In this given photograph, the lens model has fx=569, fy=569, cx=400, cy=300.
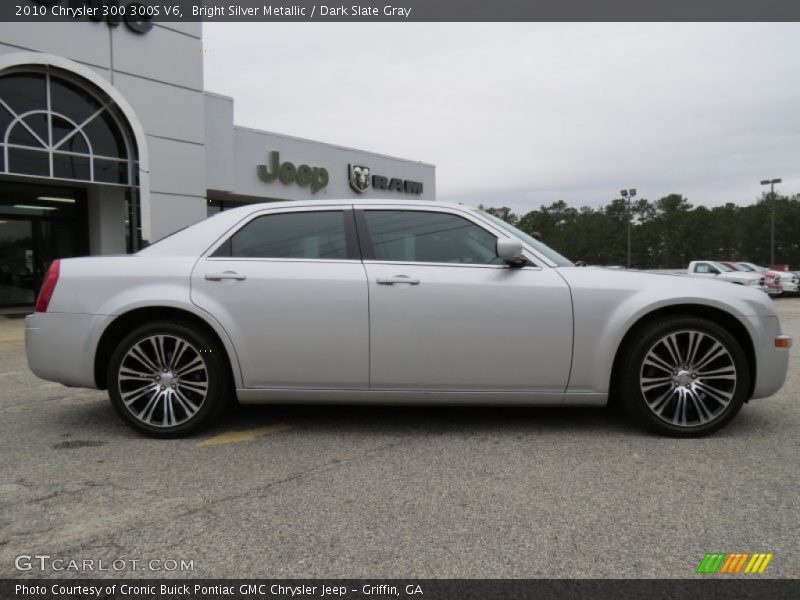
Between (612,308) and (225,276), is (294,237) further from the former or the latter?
(612,308)

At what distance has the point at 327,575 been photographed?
2.07 meters

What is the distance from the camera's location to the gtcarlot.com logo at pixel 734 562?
82.7 inches

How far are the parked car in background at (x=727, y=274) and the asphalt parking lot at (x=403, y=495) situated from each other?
22.0 metres

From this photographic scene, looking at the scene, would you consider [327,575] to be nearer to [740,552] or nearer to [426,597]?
[426,597]

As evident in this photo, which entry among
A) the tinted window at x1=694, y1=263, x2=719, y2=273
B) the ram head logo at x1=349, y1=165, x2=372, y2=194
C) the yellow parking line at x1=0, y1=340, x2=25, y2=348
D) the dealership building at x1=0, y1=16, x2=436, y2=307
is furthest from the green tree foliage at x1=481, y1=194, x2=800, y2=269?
the yellow parking line at x1=0, y1=340, x2=25, y2=348

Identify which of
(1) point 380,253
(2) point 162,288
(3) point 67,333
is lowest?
(3) point 67,333

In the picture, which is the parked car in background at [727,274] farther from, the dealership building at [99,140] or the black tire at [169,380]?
the black tire at [169,380]

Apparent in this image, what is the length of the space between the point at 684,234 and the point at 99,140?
72.0m

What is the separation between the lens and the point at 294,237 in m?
3.87

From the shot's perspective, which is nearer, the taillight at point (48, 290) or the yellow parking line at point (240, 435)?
the yellow parking line at point (240, 435)

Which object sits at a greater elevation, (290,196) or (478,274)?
(290,196)

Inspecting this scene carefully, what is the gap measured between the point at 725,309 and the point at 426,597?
9.01 feet

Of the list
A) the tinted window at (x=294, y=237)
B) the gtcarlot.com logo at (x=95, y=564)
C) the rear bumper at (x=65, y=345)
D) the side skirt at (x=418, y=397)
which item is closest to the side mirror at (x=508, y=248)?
the side skirt at (x=418, y=397)

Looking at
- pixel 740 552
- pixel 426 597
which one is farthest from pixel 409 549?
pixel 740 552
